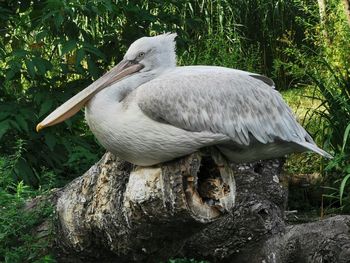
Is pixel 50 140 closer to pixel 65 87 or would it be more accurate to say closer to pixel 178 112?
pixel 65 87

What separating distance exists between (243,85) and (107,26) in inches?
92.2

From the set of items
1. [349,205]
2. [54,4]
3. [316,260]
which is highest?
[54,4]

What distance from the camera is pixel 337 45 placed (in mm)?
6914

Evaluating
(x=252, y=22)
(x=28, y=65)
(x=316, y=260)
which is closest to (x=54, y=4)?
(x=28, y=65)

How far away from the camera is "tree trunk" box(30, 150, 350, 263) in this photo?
10.4 feet

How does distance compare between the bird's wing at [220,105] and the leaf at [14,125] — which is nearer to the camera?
the bird's wing at [220,105]

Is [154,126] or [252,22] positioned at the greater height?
[154,126]

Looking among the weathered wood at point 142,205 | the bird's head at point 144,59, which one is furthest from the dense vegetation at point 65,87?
the bird's head at point 144,59

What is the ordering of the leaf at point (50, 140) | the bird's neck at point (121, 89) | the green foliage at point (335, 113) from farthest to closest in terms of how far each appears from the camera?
the green foliage at point (335, 113), the leaf at point (50, 140), the bird's neck at point (121, 89)

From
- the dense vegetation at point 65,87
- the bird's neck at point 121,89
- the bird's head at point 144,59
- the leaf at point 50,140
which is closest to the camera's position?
the bird's neck at point 121,89

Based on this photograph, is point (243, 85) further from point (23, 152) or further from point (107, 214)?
point (23, 152)

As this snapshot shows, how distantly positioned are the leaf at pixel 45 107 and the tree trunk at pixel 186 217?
995 millimetres

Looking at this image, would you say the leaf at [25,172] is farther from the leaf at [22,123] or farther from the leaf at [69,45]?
the leaf at [69,45]

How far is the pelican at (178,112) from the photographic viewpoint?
10.6ft
